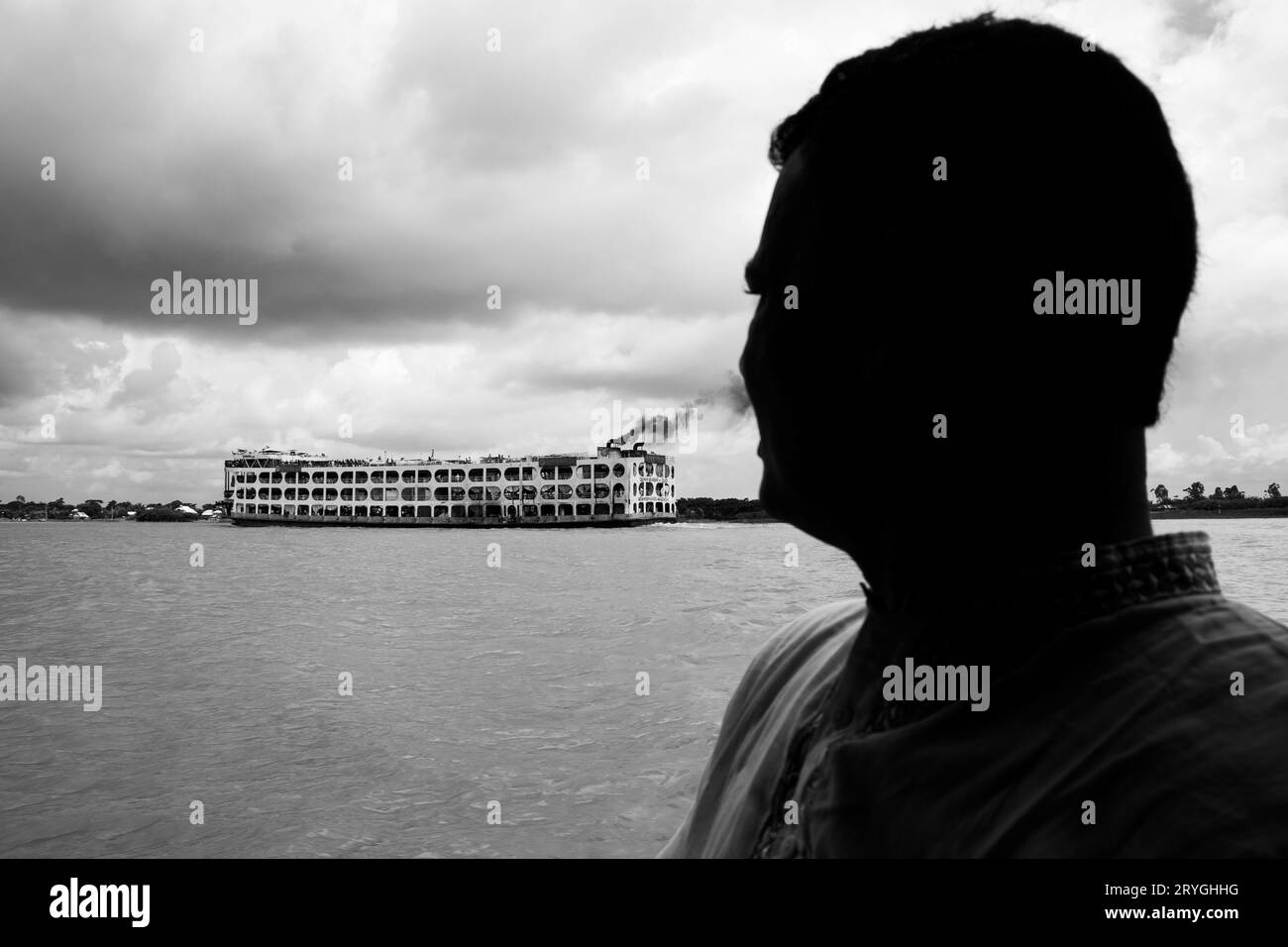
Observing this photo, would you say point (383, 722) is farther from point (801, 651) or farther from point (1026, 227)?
point (1026, 227)

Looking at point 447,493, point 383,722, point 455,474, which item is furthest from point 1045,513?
point 447,493

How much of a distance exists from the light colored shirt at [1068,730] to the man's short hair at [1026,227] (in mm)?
179

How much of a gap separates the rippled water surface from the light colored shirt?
485 cm

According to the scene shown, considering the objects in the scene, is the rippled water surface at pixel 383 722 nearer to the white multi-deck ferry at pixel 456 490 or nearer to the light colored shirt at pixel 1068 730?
the light colored shirt at pixel 1068 730

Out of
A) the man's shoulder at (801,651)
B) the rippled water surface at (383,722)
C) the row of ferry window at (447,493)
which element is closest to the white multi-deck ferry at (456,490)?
the row of ferry window at (447,493)

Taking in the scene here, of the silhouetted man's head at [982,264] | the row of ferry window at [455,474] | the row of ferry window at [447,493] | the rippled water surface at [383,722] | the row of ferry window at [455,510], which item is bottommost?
the rippled water surface at [383,722]

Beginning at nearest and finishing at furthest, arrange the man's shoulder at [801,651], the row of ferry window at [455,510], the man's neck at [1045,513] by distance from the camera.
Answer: the man's neck at [1045,513]
the man's shoulder at [801,651]
the row of ferry window at [455,510]

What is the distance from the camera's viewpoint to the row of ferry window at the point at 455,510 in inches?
3123

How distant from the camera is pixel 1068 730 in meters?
0.66

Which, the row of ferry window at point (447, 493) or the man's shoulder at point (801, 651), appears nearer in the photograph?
the man's shoulder at point (801, 651)

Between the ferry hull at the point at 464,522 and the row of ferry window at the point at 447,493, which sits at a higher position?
the row of ferry window at the point at 447,493

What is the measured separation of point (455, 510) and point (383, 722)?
7718 cm
